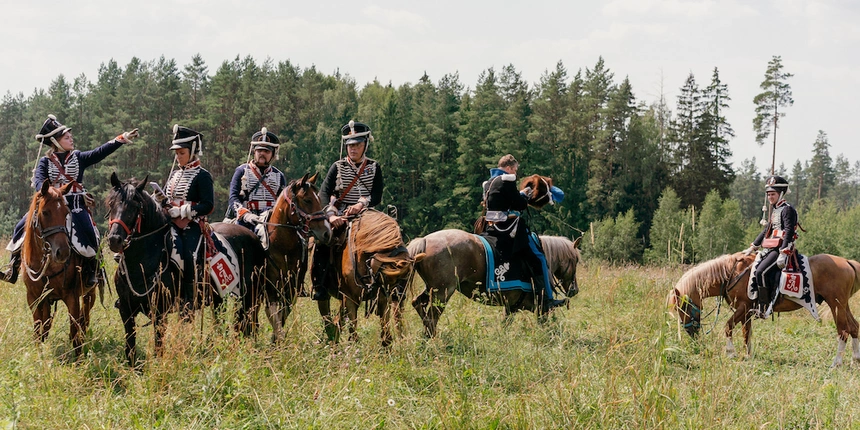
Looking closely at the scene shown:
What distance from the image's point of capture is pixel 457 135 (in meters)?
51.2

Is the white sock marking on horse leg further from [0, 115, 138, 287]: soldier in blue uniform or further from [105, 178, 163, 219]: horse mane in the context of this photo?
[0, 115, 138, 287]: soldier in blue uniform

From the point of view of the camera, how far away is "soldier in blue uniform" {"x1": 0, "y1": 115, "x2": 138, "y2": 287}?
20.4ft

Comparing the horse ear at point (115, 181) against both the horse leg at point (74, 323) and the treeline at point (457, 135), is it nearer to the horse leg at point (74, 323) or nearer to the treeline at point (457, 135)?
the horse leg at point (74, 323)

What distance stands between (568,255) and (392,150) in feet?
139

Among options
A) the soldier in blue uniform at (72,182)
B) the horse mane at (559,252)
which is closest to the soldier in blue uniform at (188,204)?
the soldier in blue uniform at (72,182)

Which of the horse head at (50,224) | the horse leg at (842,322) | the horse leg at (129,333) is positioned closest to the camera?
the horse leg at (129,333)

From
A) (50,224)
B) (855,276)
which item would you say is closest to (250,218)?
(50,224)

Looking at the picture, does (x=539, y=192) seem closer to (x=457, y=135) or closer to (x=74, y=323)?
(x=74, y=323)

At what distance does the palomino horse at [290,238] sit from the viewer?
240 inches

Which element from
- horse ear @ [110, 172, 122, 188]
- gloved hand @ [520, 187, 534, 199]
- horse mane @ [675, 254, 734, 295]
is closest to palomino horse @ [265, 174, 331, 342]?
horse ear @ [110, 172, 122, 188]

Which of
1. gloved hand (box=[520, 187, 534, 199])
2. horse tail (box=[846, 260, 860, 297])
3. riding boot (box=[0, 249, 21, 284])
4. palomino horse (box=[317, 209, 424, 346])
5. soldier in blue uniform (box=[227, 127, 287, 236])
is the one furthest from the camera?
horse tail (box=[846, 260, 860, 297])

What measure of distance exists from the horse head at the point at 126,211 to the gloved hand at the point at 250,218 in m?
1.26

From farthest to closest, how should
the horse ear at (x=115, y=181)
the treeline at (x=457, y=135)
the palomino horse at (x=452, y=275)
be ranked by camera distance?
the treeline at (x=457, y=135)
the palomino horse at (x=452, y=275)
the horse ear at (x=115, y=181)

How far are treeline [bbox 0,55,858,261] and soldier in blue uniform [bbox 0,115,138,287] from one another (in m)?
39.4
